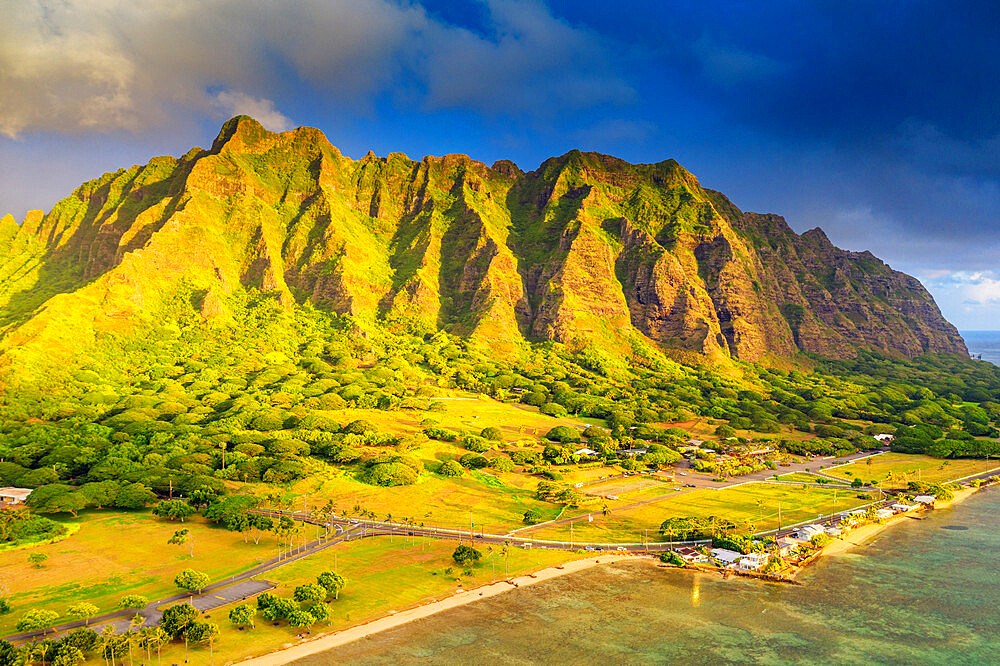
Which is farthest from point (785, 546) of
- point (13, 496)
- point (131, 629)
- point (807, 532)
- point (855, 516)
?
point (13, 496)

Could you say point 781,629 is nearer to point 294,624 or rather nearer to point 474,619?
point 474,619

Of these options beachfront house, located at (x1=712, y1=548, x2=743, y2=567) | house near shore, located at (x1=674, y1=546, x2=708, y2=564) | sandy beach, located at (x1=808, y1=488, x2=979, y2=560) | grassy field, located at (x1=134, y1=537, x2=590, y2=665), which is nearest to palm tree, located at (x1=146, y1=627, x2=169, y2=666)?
grassy field, located at (x1=134, y1=537, x2=590, y2=665)

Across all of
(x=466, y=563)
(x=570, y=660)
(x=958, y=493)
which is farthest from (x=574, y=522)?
(x=958, y=493)

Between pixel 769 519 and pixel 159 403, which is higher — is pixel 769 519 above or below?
below

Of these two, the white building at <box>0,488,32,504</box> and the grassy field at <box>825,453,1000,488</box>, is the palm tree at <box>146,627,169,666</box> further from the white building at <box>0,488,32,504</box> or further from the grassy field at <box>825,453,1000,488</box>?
the grassy field at <box>825,453,1000,488</box>

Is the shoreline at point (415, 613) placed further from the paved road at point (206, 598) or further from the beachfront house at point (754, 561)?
the beachfront house at point (754, 561)
